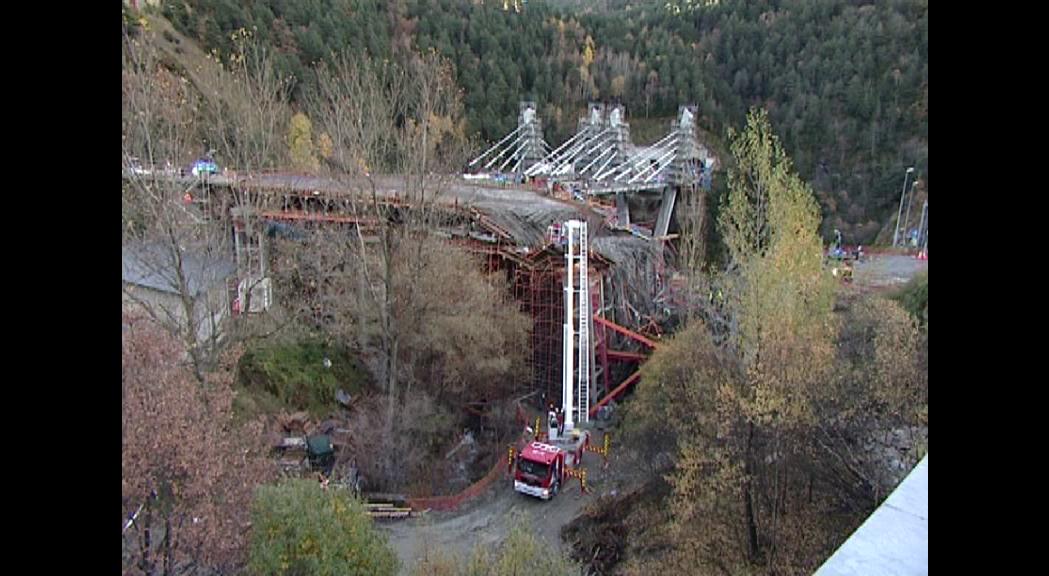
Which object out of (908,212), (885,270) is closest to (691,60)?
(908,212)

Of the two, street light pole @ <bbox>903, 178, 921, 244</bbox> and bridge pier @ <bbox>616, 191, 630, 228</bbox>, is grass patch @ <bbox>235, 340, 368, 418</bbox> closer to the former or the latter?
bridge pier @ <bbox>616, 191, 630, 228</bbox>

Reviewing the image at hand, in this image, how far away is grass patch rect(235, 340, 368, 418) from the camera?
1555 cm

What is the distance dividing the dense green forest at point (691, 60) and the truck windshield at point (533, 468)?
30882 mm

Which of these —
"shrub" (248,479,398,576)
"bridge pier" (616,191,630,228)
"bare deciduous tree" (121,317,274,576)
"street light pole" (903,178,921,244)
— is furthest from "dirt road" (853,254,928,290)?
"bare deciduous tree" (121,317,274,576)

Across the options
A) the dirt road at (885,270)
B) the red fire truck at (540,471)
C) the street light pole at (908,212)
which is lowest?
the red fire truck at (540,471)

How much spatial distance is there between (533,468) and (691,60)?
48.5m

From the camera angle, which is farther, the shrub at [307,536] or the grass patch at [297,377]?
the grass patch at [297,377]

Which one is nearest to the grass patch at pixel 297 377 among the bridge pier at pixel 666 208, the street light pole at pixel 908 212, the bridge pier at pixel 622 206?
the bridge pier at pixel 622 206

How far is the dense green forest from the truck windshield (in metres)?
30.9

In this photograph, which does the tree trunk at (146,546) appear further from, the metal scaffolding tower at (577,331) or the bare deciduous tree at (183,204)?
the metal scaffolding tower at (577,331)

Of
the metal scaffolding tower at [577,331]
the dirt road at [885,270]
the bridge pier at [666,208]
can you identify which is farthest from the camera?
the bridge pier at [666,208]

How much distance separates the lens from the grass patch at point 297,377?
51.0 ft
